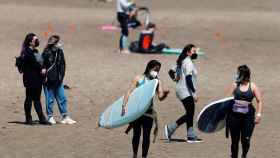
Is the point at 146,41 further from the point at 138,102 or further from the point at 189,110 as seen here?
the point at 138,102

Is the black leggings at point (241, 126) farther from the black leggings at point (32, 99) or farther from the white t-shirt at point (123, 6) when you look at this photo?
the white t-shirt at point (123, 6)

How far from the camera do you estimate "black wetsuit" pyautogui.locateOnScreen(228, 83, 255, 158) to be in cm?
1295

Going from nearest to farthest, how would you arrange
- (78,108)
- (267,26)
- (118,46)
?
(78,108) < (118,46) < (267,26)

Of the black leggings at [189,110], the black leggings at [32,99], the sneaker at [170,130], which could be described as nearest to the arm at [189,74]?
the black leggings at [189,110]

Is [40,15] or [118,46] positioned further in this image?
[40,15]

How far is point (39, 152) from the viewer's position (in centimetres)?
1417

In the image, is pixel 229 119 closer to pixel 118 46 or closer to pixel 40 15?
pixel 118 46

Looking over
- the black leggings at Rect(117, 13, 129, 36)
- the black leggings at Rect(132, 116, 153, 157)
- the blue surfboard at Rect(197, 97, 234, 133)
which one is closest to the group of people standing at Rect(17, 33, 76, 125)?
the black leggings at Rect(132, 116, 153, 157)

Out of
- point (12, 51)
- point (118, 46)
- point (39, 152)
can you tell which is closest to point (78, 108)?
point (39, 152)

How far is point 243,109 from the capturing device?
12.9m

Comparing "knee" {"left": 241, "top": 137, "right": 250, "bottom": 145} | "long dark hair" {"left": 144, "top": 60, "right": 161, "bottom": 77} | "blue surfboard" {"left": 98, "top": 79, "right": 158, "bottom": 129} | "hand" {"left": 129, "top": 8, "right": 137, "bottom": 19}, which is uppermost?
"hand" {"left": 129, "top": 8, "right": 137, "bottom": 19}

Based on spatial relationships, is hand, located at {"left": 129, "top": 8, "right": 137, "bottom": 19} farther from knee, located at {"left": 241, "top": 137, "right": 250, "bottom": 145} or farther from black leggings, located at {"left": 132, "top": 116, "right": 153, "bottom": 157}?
knee, located at {"left": 241, "top": 137, "right": 250, "bottom": 145}

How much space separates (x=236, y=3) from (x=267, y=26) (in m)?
5.66

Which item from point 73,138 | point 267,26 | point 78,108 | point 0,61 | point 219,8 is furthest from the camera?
point 219,8
